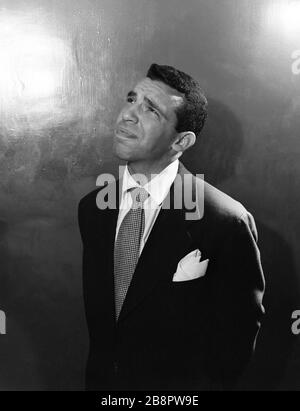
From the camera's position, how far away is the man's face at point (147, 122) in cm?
209

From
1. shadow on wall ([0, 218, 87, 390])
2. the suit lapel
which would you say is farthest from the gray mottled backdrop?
the suit lapel

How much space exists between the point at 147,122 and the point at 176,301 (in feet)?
2.21

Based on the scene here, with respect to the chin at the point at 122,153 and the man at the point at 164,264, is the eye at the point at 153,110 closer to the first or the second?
the man at the point at 164,264

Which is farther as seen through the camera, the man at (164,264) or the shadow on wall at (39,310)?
the shadow on wall at (39,310)

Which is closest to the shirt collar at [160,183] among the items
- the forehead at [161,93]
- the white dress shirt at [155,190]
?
the white dress shirt at [155,190]

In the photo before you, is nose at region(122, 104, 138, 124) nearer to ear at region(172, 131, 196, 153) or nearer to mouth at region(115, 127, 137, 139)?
mouth at region(115, 127, 137, 139)

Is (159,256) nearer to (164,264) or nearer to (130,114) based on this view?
(164,264)

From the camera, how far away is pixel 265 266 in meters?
2.30

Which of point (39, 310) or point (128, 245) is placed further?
point (39, 310)

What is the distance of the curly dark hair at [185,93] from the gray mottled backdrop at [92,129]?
73 millimetres

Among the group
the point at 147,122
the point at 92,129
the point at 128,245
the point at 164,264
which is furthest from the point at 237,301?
the point at 92,129

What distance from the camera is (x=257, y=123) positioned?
2.27 m
